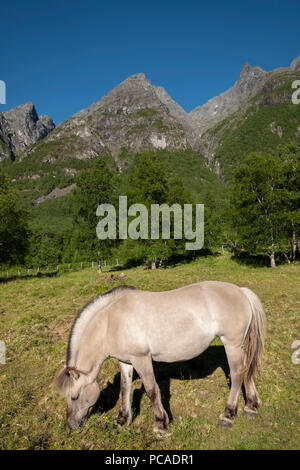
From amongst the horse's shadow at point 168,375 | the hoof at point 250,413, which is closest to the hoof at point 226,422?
the hoof at point 250,413

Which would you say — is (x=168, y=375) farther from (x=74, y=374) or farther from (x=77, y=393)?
(x=74, y=374)

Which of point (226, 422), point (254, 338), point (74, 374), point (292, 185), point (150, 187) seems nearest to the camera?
point (74, 374)

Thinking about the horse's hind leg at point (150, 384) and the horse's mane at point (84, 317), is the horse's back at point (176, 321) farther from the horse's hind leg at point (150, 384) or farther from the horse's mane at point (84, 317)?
the horse's mane at point (84, 317)

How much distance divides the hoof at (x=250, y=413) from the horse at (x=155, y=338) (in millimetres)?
18

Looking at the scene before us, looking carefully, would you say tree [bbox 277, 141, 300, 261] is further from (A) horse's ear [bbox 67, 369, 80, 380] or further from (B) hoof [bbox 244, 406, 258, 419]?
(A) horse's ear [bbox 67, 369, 80, 380]

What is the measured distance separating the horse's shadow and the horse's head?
848mm

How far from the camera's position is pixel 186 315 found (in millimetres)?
4844

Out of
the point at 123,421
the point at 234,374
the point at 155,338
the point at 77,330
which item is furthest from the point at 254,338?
the point at 77,330

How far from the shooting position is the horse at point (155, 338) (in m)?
4.71

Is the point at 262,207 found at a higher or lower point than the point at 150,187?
lower

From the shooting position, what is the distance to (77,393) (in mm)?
4684

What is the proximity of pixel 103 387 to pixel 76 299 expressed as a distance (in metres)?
8.23

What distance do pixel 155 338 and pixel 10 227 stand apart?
23825 millimetres

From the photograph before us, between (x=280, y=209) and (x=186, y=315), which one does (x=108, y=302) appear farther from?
(x=280, y=209)
